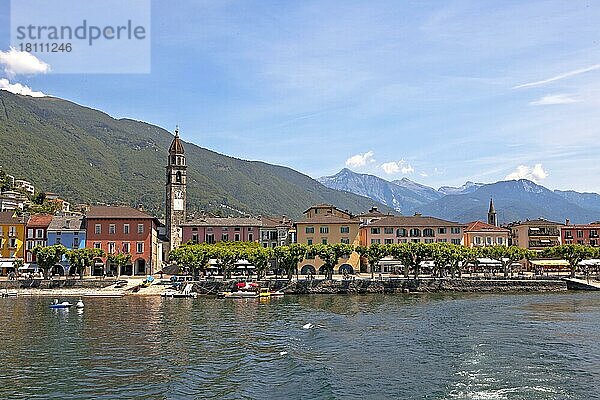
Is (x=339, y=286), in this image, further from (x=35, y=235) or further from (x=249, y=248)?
(x=35, y=235)

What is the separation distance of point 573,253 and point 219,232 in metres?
59.4

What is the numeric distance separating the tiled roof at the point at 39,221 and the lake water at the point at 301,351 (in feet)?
124

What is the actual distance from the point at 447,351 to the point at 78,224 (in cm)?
7652

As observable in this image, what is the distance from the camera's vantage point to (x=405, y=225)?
11244cm

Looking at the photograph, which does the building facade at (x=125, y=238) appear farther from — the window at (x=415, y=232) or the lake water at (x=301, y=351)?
the window at (x=415, y=232)

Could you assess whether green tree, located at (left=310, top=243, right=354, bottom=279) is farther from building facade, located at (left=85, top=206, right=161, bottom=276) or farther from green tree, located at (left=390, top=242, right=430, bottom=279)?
building facade, located at (left=85, top=206, right=161, bottom=276)

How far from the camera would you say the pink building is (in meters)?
117

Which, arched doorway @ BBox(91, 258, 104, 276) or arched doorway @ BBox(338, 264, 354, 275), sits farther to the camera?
arched doorway @ BBox(338, 264, 354, 275)

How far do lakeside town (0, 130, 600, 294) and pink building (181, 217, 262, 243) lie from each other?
0.18 metres

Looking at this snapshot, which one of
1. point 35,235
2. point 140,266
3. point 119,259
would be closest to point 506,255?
point 140,266

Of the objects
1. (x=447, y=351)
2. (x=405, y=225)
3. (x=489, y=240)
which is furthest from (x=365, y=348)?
(x=489, y=240)

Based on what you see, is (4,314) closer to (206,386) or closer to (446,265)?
(206,386)

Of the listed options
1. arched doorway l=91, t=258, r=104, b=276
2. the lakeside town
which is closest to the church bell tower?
the lakeside town

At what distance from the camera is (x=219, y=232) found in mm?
117688
